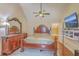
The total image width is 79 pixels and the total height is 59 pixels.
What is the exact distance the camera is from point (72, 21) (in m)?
2.03

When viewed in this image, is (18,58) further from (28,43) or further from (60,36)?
(60,36)

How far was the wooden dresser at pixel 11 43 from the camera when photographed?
2.04m

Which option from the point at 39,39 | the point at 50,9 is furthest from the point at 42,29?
the point at 50,9

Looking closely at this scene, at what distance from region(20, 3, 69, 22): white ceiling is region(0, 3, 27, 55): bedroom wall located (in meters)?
0.07

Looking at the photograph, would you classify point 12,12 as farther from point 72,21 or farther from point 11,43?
point 72,21

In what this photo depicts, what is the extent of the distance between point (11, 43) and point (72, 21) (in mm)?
958

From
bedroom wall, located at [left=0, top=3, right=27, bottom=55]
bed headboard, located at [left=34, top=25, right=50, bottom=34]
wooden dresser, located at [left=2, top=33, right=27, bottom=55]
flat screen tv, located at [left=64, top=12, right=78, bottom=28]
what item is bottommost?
wooden dresser, located at [left=2, top=33, right=27, bottom=55]

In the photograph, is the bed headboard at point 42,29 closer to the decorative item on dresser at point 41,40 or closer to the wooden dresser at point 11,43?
the decorative item on dresser at point 41,40

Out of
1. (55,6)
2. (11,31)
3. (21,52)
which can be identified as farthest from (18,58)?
(55,6)

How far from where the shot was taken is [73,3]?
206 centimetres

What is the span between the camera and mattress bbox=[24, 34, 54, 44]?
2.05 m

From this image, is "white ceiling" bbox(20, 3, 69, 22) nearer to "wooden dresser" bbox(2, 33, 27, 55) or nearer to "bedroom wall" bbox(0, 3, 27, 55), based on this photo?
"bedroom wall" bbox(0, 3, 27, 55)

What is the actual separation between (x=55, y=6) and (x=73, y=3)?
271 millimetres

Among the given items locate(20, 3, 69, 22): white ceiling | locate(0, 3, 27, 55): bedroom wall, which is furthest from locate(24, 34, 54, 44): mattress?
locate(20, 3, 69, 22): white ceiling
